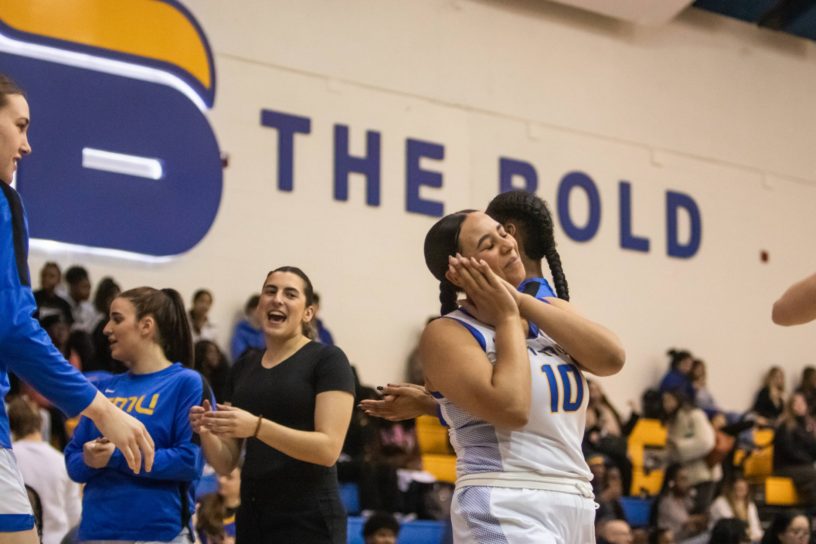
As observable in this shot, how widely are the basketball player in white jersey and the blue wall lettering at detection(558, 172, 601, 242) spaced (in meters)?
10.7

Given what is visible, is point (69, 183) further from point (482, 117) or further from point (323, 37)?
point (482, 117)

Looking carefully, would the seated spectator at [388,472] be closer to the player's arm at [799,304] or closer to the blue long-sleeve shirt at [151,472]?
the blue long-sleeve shirt at [151,472]

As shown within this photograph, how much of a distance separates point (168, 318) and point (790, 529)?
15.7 ft

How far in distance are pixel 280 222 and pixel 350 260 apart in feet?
2.96

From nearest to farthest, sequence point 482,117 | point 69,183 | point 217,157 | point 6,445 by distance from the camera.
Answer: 1. point 6,445
2. point 69,183
3. point 217,157
4. point 482,117

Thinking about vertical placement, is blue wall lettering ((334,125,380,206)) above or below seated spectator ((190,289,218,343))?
above

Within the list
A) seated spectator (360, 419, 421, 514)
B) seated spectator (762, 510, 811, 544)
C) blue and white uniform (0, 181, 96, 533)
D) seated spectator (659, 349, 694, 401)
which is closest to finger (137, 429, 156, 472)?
blue and white uniform (0, 181, 96, 533)

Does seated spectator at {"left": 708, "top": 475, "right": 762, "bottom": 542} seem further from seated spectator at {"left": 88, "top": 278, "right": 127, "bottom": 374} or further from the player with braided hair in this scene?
the player with braided hair

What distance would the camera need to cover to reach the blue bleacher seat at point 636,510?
11.2 m

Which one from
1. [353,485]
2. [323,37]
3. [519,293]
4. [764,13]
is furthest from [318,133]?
[519,293]

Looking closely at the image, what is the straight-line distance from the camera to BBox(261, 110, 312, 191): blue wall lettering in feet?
39.1

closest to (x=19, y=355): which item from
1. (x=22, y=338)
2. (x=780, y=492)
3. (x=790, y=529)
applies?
(x=22, y=338)

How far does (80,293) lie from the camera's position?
10234 millimetres

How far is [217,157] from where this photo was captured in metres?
11.5
